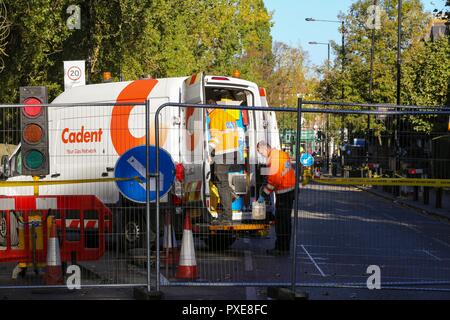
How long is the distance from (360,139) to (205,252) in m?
2.27

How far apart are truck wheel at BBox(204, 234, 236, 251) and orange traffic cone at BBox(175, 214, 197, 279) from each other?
0.20 m

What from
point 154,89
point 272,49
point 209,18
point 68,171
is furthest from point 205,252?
point 272,49

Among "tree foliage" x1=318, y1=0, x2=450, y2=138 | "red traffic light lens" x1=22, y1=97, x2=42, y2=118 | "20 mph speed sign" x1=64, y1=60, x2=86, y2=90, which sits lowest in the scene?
"red traffic light lens" x1=22, y1=97, x2=42, y2=118

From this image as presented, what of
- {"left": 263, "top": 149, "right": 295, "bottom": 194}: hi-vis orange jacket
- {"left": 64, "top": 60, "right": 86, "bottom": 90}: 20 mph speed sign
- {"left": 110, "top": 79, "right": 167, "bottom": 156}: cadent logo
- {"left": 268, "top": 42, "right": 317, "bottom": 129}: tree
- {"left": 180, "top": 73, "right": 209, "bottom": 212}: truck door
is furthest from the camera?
{"left": 268, "top": 42, "right": 317, "bottom": 129}: tree

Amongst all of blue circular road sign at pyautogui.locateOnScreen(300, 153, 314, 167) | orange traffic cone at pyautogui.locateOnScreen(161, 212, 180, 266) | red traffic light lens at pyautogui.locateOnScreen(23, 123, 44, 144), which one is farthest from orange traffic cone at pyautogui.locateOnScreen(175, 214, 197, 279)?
red traffic light lens at pyautogui.locateOnScreen(23, 123, 44, 144)

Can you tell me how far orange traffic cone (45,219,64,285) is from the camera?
10.2m

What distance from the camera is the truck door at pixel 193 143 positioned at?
1162 cm

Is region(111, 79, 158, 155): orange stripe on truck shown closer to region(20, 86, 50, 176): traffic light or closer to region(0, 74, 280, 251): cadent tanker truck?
region(0, 74, 280, 251): cadent tanker truck

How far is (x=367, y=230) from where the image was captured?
10.0m

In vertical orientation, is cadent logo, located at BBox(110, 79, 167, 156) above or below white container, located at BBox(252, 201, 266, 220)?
above

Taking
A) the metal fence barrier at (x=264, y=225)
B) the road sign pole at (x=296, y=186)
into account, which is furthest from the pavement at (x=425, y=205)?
the road sign pole at (x=296, y=186)

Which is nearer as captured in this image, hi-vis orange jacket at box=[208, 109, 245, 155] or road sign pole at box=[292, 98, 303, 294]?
road sign pole at box=[292, 98, 303, 294]

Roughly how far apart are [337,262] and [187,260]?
1.76m

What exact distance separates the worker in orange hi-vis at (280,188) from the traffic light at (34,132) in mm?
2706
